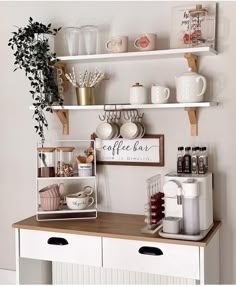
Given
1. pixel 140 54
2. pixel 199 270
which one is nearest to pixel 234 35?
pixel 140 54

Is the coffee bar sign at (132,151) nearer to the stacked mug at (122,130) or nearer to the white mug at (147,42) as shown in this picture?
the stacked mug at (122,130)

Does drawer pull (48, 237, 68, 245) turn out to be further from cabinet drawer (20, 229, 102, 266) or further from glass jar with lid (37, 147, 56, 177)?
glass jar with lid (37, 147, 56, 177)

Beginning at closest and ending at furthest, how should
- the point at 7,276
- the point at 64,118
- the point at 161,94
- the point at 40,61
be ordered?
the point at 161,94 → the point at 40,61 → the point at 64,118 → the point at 7,276

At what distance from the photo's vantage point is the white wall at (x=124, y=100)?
98.4 inches

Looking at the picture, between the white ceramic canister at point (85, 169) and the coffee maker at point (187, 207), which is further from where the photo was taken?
the white ceramic canister at point (85, 169)

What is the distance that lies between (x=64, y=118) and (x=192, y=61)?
873 millimetres

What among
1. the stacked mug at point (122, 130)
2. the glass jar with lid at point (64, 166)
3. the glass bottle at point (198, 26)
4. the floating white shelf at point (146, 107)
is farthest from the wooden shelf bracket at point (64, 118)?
the glass bottle at point (198, 26)

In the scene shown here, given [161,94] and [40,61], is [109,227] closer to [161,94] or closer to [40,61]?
[161,94]

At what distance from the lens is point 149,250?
2252 millimetres

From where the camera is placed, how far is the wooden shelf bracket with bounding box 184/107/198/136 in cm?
245

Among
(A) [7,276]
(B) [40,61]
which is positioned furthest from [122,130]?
(A) [7,276]

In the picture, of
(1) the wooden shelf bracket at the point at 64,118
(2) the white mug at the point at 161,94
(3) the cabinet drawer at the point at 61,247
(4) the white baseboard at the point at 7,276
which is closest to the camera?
(3) the cabinet drawer at the point at 61,247

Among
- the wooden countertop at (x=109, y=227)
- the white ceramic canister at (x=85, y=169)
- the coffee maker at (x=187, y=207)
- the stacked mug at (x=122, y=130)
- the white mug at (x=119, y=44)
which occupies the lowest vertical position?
the wooden countertop at (x=109, y=227)

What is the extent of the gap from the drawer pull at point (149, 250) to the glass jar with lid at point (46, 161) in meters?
0.75
